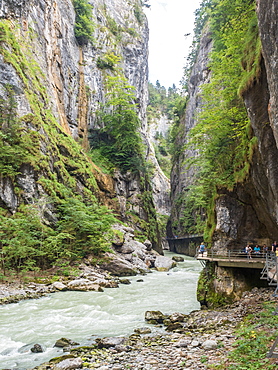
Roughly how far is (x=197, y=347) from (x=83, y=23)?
46.1m

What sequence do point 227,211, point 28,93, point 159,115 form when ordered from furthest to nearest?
1. point 159,115
2. point 28,93
3. point 227,211

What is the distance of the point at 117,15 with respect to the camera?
54.6 meters

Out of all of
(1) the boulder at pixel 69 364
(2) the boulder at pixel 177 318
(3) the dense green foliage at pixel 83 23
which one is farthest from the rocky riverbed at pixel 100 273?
(3) the dense green foliage at pixel 83 23

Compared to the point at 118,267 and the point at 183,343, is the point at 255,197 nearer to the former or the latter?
the point at 183,343

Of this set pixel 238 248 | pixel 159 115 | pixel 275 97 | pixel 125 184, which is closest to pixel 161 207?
pixel 125 184

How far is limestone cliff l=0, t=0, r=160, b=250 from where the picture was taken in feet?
71.6

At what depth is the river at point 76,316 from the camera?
8305 mm

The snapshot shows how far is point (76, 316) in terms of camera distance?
1166 cm

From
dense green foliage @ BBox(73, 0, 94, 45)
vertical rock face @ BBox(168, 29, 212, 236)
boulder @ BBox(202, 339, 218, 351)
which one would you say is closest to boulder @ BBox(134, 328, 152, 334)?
boulder @ BBox(202, 339, 218, 351)

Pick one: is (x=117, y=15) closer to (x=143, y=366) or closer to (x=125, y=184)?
Result: (x=125, y=184)

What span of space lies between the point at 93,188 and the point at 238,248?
1910 centimetres

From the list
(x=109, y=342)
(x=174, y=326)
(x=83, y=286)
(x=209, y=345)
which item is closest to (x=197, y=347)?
(x=209, y=345)

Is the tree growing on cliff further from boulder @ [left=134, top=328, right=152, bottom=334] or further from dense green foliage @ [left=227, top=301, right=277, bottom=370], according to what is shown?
dense green foliage @ [left=227, top=301, right=277, bottom=370]

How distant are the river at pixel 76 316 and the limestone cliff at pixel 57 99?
342 inches
